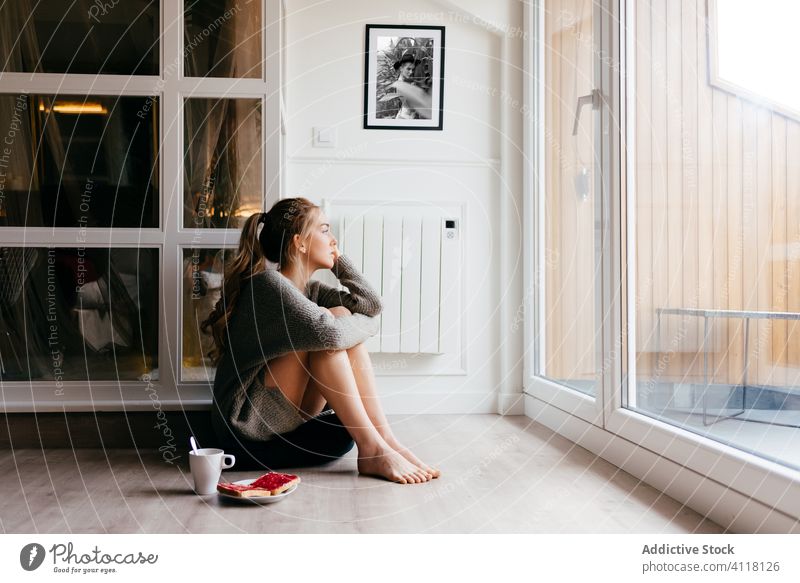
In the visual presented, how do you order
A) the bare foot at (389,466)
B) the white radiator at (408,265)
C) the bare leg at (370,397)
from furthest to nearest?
1. the white radiator at (408,265)
2. the bare leg at (370,397)
3. the bare foot at (389,466)

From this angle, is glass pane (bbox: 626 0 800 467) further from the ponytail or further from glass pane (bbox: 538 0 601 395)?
the ponytail

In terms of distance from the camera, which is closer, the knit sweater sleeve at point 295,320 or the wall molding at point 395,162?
the knit sweater sleeve at point 295,320

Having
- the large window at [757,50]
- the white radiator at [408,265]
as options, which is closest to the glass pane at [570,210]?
the white radiator at [408,265]

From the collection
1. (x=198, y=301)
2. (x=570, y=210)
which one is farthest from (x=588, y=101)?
(x=198, y=301)

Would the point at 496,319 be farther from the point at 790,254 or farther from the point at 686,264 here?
the point at 790,254

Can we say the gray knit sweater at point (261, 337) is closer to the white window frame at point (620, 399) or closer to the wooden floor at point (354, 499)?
the wooden floor at point (354, 499)

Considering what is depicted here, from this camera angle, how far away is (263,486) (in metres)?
1.56

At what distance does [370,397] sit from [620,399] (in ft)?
2.23

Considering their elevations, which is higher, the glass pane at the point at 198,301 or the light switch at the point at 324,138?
the light switch at the point at 324,138

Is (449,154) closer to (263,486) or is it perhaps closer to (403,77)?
(403,77)

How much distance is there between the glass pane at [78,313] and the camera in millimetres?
2111

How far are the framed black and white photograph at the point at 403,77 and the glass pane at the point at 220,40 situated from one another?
63 centimetres

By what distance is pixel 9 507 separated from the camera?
1.47 meters
